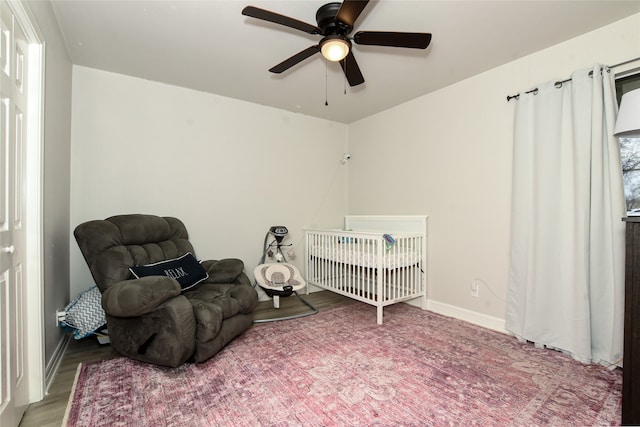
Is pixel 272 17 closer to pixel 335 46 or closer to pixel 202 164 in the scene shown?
pixel 335 46

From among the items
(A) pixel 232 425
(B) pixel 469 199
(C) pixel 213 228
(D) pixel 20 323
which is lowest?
(A) pixel 232 425

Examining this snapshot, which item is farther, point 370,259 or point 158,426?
point 370,259

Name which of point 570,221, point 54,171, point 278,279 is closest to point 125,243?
point 54,171

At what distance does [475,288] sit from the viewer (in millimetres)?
2877

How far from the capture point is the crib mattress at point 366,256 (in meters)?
2.92

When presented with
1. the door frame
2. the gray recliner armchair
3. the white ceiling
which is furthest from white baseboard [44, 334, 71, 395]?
the white ceiling

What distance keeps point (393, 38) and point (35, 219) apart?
2202 mm

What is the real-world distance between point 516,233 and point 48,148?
3.43m

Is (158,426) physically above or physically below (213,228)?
below

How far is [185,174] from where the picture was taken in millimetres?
3189

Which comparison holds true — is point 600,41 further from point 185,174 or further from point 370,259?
point 185,174

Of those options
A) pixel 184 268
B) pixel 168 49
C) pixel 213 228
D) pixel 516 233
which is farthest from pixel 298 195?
pixel 516 233

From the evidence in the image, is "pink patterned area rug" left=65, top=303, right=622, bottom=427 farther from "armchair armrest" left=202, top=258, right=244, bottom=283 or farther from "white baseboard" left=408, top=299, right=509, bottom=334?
"armchair armrest" left=202, top=258, right=244, bottom=283

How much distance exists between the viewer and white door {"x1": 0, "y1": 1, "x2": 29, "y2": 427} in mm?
1299
